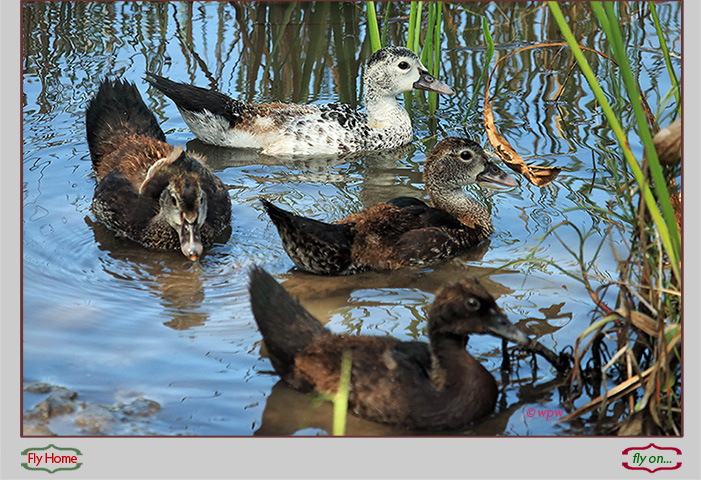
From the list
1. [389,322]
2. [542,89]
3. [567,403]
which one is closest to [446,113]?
[542,89]

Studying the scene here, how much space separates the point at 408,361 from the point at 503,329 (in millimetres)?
532

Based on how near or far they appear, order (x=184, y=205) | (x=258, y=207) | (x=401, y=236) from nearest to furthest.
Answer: (x=401, y=236), (x=184, y=205), (x=258, y=207)

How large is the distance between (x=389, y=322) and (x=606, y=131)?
4104mm

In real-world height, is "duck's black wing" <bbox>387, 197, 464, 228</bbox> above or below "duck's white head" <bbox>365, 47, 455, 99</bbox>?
below

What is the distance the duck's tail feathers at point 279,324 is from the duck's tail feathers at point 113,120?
11.3 ft

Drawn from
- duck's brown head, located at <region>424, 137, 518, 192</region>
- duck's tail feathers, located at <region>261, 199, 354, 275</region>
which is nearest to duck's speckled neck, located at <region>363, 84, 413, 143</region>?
duck's brown head, located at <region>424, 137, 518, 192</region>

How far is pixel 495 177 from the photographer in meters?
7.16

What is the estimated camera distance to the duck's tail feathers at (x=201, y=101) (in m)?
8.63

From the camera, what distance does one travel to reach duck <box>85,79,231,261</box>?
6605 mm

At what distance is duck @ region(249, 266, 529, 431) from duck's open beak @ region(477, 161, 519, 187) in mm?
2620

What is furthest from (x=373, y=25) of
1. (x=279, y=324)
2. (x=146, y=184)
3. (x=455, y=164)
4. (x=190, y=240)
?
(x=279, y=324)

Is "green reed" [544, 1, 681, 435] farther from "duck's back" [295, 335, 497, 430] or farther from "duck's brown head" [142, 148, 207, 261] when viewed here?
"duck's brown head" [142, 148, 207, 261]

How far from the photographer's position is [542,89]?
980cm
